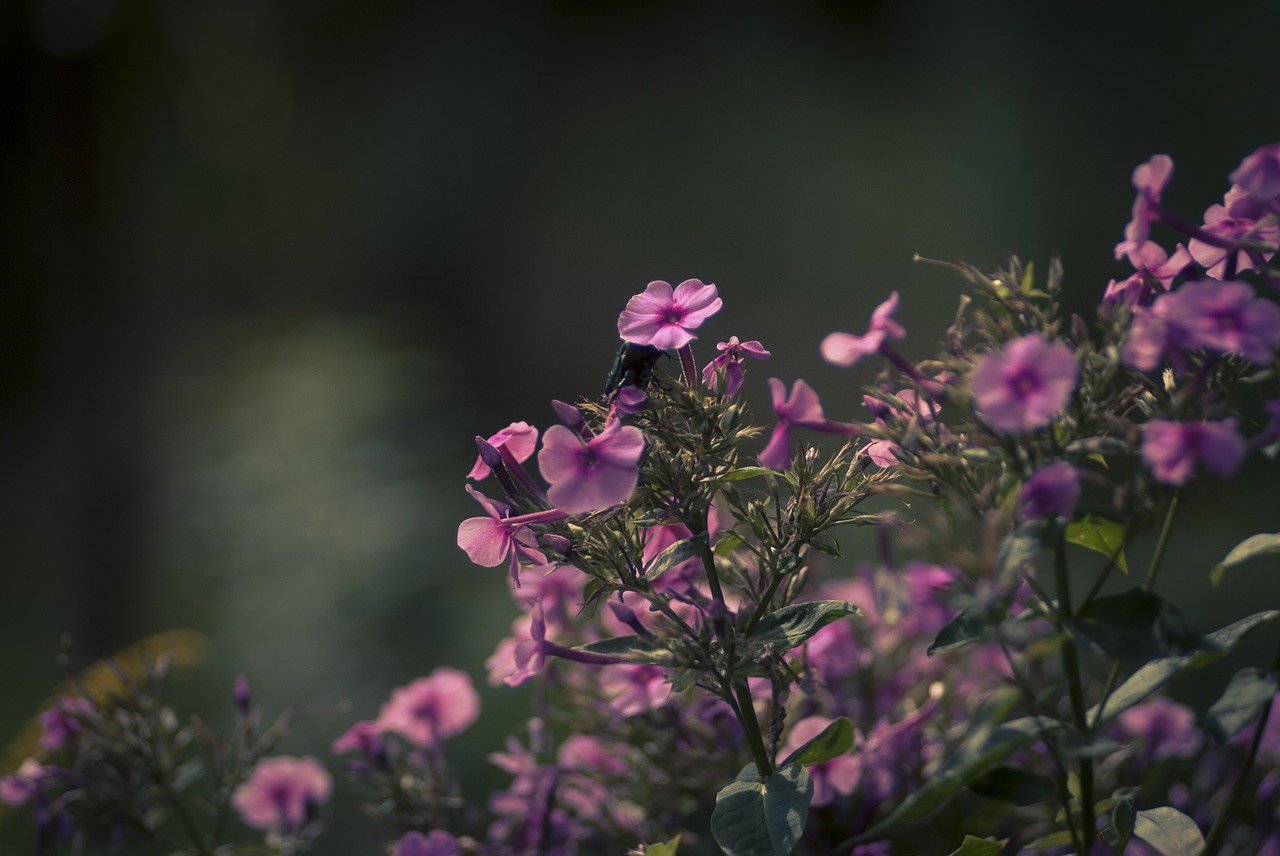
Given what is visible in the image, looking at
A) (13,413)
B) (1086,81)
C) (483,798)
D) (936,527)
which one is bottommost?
(483,798)

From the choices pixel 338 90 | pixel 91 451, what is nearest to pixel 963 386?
pixel 91 451

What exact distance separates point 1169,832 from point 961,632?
20cm

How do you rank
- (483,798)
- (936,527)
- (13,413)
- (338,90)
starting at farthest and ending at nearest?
(338,90) → (13,413) → (483,798) → (936,527)

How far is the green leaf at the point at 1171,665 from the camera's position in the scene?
0.54 metres

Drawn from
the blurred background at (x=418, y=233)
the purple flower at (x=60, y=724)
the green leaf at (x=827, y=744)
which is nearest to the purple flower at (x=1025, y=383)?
the green leaf at (x=827, y=744)

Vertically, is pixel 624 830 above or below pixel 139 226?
below

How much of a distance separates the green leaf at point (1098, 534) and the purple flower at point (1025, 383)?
16 centimetres

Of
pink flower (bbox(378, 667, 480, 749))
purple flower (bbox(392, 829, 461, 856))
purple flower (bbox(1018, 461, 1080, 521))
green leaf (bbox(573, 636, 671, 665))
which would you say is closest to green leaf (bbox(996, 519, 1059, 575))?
purple flower (bbox(1018, 461, 1080, 521))

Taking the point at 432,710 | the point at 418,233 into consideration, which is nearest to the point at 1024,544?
the point at 432,710

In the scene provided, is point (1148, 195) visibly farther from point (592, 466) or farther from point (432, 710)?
point (432, 710)

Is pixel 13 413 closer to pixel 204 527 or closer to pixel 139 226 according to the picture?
pixel 139 226

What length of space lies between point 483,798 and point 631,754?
158 cm

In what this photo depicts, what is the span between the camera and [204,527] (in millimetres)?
3729

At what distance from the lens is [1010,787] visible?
61 centimetres
